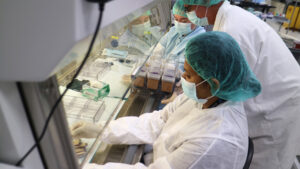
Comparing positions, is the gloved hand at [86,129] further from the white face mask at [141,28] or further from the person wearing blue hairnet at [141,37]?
the white face mask at [141,28]

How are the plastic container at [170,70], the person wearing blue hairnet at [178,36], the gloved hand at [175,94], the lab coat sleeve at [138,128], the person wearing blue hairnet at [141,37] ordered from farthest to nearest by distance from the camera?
the person wearing blue hairnet at [178,36], the plastic container at [170,70], the gloved hand at [175,94], the person wearing blue hairnet at [141,37], the lab coat sleeve at [138,128]

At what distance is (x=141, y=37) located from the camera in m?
1.76

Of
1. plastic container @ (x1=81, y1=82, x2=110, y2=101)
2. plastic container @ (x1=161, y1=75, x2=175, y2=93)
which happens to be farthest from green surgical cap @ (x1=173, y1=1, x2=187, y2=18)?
plastic container @ (x1=81, y1=82, x2=110, y2=101)

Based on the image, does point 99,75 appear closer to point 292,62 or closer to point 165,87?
point 165,87

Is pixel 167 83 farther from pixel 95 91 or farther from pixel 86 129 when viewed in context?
pixel 86 129

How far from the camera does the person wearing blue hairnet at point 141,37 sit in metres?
1.54

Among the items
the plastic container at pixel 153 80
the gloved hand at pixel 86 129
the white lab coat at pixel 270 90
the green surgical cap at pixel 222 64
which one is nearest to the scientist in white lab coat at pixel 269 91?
the white lab coat at pixel 270 90

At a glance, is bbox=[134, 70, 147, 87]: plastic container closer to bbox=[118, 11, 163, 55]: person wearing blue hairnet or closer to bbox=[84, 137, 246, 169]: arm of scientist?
bbox=[118, 11, 163, 55]: person wearing blue hairnet

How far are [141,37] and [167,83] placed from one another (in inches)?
19.9

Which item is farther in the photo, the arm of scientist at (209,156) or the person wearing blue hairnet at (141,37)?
the person wearing blue hairnet at (141,37)

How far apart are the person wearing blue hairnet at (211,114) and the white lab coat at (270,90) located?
427 millimetres

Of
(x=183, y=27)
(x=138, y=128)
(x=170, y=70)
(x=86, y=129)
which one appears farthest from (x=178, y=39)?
(x=86, y=129)

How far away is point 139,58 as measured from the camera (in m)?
1.59

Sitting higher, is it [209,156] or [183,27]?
[183,27]
